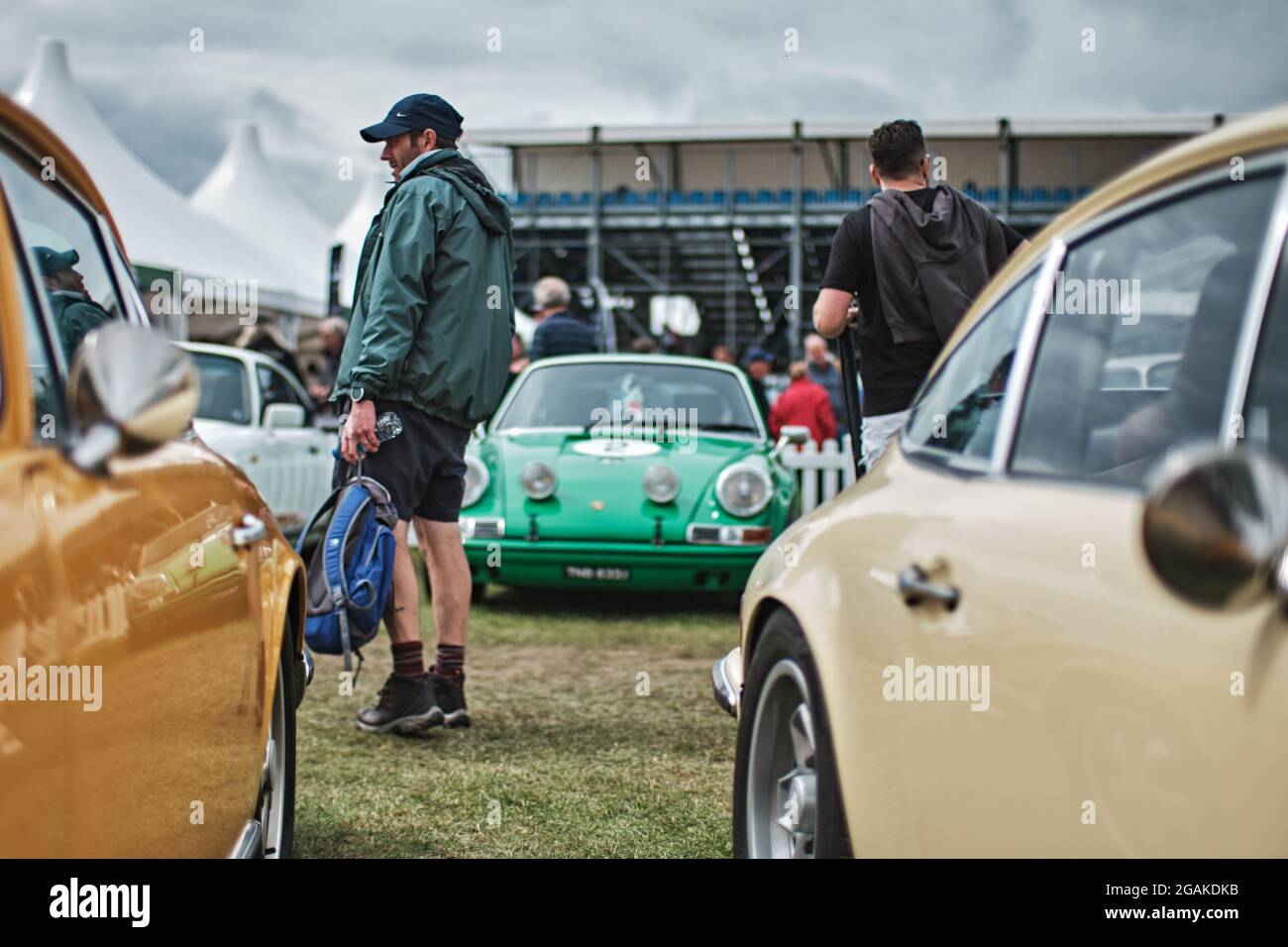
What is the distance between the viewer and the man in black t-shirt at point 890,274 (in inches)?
175

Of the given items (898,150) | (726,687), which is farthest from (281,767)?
(898,150)

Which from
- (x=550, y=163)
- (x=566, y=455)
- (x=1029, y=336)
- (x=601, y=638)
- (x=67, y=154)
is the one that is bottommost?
(x=601, y=638)

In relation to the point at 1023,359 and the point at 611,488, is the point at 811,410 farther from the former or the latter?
the point at 1023,359

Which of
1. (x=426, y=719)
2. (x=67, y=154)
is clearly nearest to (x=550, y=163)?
→ (x=426, y=719)

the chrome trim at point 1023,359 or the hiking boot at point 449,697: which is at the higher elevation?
the chrome trim at point 1023,359

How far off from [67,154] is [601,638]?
16.6 ft

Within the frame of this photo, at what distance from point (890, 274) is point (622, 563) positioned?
3.70 metres

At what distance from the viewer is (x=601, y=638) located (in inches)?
285

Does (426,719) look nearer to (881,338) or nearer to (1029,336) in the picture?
(881,338)

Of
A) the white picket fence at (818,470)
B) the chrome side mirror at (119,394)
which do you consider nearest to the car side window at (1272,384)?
the chrome side mirror at (119,394)

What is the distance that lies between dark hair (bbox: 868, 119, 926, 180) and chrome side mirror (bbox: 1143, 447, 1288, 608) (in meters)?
3.43

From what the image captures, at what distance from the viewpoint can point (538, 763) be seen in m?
4.61

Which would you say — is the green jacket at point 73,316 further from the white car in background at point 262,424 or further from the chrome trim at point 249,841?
the white car in background at point 262,424

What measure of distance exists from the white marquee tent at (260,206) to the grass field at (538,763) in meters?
20.8
